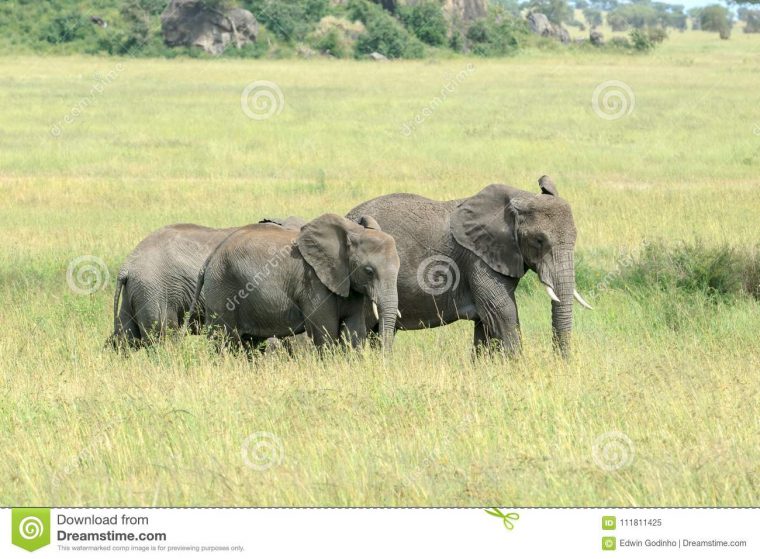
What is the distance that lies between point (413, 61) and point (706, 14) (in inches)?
2783

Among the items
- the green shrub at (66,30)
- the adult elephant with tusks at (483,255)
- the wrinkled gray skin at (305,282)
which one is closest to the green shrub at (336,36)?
the green shrub at (66,30)

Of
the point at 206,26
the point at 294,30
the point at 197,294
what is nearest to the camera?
the point at 197,294

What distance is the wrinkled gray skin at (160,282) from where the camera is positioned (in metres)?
10.6

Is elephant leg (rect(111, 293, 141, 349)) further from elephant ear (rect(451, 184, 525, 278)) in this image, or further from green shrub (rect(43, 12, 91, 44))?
green shrub (rect(43, 12, 91, 44))

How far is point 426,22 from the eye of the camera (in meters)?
75.4

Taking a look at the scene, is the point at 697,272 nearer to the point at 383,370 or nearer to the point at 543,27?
the point at 383,370

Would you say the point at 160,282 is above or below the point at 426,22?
below

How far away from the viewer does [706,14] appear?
130 meters

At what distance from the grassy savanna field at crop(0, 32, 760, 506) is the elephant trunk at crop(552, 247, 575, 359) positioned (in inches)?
8.2

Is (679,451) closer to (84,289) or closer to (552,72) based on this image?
(84,289)

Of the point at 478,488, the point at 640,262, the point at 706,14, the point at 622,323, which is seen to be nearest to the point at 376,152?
the point at 640,262

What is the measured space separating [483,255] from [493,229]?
0.69 ft
